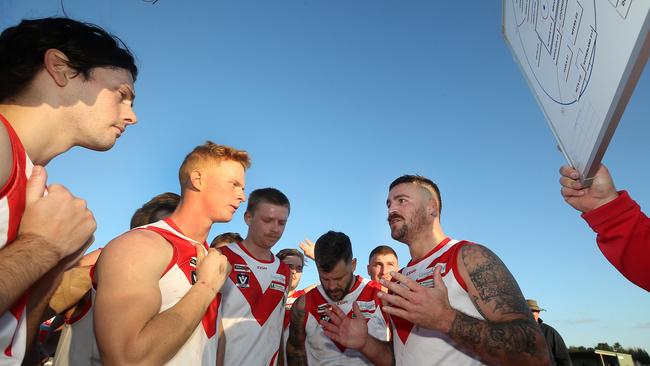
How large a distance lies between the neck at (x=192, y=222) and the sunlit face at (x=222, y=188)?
0.07m

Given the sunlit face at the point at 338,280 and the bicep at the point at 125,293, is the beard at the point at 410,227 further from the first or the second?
the bicep at the point at 125,293

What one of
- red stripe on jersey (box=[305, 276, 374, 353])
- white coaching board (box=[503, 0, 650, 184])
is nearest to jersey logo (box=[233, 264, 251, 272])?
red stripe on jersey (box=[305, 276, 374, 353])

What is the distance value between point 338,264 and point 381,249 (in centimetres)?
240

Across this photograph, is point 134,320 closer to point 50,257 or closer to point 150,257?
point 150,257

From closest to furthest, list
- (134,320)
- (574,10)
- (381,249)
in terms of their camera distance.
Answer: (574,10), (134,320), (381,249)

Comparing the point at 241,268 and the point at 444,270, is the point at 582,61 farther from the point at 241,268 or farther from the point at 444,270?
the point at 241,268

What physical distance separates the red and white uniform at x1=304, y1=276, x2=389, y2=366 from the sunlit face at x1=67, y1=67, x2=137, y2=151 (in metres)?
3.81

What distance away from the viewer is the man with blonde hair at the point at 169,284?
1.94 meters

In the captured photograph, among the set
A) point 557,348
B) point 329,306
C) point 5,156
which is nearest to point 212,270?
point 5,156

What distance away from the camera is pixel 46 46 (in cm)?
184

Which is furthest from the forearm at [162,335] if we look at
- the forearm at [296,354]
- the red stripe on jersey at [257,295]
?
the forearm at [296,354]

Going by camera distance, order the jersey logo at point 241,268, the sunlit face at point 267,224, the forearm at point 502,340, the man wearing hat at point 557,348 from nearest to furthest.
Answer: the forearm at point 502,340, the jersey logo at point 241,268, the sunlit face at point 267,224, the man wearing hat at point 557,348

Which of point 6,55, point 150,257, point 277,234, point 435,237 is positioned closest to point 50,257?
point 150,257

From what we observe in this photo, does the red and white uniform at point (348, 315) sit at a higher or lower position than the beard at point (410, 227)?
lower
